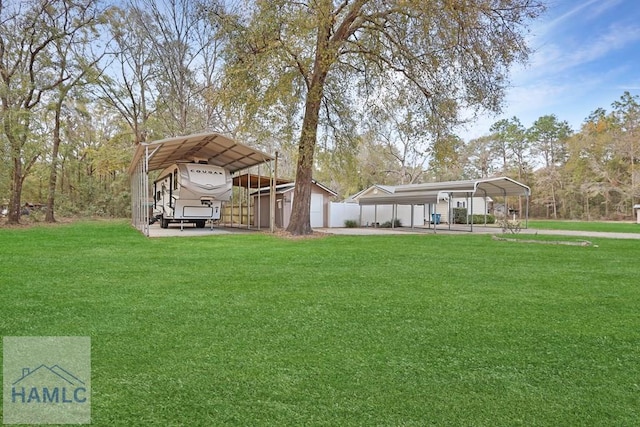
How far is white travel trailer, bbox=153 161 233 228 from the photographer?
558 inches

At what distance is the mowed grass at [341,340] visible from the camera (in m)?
2.17

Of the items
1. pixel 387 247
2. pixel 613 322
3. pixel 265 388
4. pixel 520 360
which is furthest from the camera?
pixel 387 247

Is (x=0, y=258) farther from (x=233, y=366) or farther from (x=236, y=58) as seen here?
(x=236, y=58)

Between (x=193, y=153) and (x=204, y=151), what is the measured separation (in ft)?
2.11

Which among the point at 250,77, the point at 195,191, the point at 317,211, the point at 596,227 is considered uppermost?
the point at 250,77

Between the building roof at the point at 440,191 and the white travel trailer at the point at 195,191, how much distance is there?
8291 millimetres

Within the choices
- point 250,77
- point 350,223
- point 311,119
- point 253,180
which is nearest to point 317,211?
point 350,223

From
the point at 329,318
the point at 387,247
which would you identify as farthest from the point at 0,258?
the point at 387,247

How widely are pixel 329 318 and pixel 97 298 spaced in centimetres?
254

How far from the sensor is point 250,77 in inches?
443

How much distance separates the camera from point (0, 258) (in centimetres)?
716

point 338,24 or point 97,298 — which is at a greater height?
point 338,24

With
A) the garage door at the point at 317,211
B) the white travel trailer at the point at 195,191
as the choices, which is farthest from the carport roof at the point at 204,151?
the garage door at the point at 317,211

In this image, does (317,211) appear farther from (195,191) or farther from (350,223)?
(195,191)
